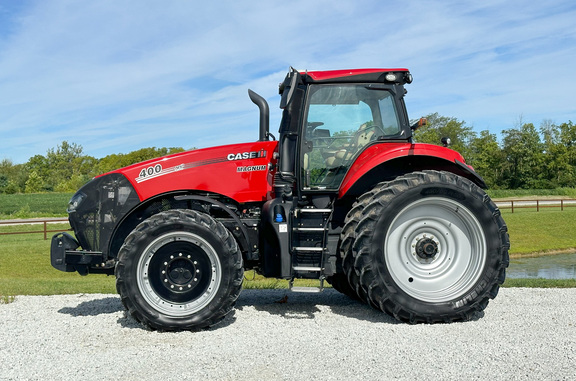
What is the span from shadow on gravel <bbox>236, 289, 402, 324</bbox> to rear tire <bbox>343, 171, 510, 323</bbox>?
0.44 meters

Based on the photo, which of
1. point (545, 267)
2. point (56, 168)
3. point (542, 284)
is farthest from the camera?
point (56, 168)

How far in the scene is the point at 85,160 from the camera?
8112 centimetres

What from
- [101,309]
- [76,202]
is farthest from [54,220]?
[76,202]

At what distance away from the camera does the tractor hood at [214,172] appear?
19.7ft

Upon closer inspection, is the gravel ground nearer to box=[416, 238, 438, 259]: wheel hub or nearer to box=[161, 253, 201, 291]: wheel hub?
box=[161, 253, 201, 291]: wheel hub

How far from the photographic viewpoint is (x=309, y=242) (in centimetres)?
576

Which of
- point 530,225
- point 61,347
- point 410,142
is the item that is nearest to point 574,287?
point 410,142

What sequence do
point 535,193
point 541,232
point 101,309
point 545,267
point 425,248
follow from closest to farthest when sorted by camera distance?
point 425,248
point 101,309
point 545,267
point 541,232
point 535,193

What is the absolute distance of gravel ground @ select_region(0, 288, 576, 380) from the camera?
4020mm

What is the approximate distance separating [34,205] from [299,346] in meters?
48.5

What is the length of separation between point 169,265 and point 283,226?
125cm

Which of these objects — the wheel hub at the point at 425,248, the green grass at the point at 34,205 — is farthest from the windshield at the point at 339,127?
the green grass at the point at 34,205

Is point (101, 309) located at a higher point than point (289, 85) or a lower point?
lower

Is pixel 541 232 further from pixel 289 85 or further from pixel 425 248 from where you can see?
pixel 289 85
